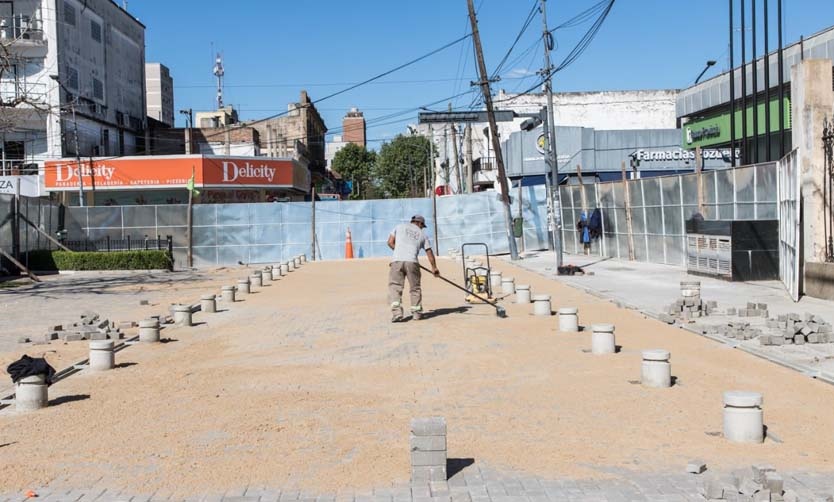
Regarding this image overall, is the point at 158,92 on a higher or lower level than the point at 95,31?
higher

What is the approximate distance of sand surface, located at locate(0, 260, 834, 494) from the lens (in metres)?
6.11

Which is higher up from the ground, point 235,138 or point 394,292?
point 235,138

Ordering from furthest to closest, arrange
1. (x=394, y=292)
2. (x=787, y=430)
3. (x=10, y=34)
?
(x=10, y=34) → (x=394, y=292) → (x=787, y=430)

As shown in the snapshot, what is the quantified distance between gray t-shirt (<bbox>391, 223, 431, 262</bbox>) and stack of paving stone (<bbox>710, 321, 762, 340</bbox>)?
4.67 meters

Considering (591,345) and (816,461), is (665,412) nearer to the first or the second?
(816,461)

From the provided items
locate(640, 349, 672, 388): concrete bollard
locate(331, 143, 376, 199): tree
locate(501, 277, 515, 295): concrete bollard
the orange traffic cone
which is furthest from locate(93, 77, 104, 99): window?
locate(331, 143, 376, 199): tree

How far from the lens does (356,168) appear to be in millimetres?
102000

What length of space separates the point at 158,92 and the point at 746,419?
8303 centimetres

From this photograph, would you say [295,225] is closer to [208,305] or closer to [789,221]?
[208,305]

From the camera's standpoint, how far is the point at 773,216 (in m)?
20.2

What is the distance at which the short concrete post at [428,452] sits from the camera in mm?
5707

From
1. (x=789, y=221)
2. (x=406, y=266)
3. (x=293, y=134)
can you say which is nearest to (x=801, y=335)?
(x=406, y=266)

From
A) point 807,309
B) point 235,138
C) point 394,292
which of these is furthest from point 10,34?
point 807,309

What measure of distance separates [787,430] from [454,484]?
115 inches
